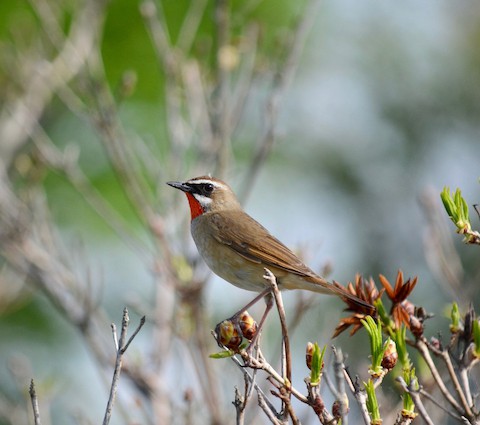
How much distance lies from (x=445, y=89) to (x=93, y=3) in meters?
6.86

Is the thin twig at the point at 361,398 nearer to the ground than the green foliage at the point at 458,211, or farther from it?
nearer to the ground

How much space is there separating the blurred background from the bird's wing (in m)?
0.30

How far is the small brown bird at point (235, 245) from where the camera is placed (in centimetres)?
468

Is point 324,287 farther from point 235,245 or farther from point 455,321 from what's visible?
point 455,321

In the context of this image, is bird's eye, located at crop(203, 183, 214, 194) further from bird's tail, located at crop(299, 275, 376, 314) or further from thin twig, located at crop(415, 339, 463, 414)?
thin twig, located at crop(415, 339, 463, 414)

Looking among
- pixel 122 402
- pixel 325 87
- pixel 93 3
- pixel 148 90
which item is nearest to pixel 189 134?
pixel 93 3

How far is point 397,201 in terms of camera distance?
40.4ft

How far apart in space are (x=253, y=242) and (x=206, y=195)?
1.81 ft

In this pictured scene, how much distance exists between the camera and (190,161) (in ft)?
27.9

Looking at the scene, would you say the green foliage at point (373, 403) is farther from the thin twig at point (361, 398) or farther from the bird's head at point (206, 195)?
the bird's head at point (206, 195)

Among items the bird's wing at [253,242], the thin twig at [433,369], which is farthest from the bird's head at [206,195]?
the thin twig at [433,369]

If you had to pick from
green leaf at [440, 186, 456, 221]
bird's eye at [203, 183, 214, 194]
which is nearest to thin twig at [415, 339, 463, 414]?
green leaf at [440, 186, 456, 221]

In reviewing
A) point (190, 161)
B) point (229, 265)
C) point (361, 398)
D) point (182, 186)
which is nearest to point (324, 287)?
point (229, 265)

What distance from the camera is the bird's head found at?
532cm
